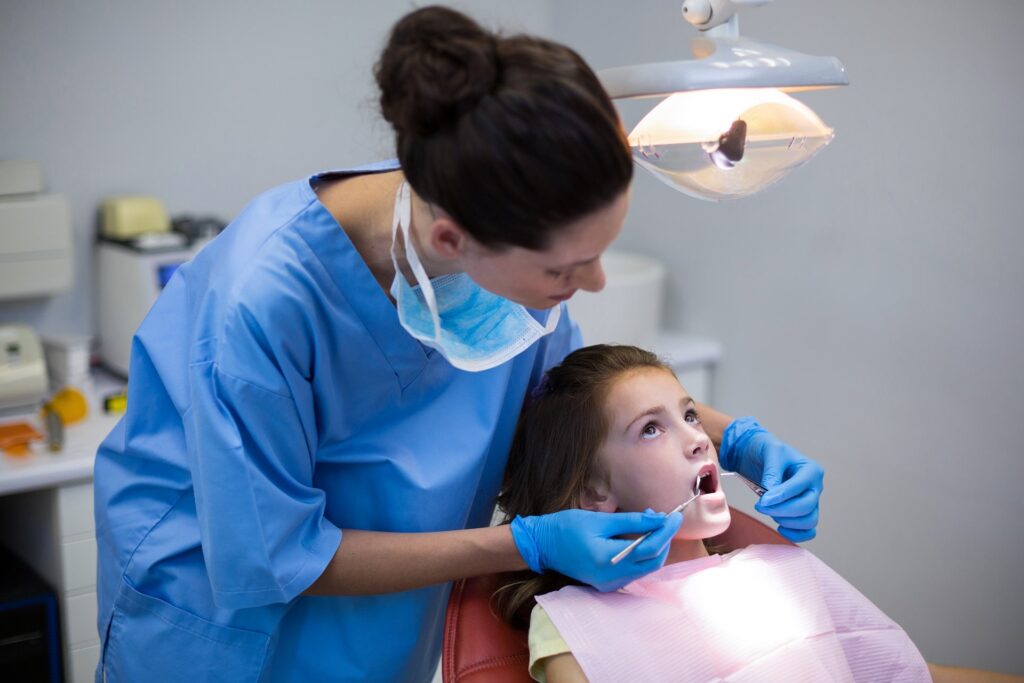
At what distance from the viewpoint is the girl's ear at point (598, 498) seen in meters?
1.42

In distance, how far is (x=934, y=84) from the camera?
1969 mm

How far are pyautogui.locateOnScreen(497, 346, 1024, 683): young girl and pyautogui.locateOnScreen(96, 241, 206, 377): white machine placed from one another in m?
1.09

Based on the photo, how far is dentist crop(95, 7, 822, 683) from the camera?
100 cm

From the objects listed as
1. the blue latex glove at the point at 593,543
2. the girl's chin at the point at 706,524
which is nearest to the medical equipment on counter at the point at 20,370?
the blue latex glove at the point at 593,543

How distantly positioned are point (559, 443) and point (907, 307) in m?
1.00

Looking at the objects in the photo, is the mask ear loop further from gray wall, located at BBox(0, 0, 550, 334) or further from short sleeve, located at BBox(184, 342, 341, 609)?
gray wall, located at BBox(0, 0, 550, 334)

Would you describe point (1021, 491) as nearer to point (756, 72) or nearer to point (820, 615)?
point (820, 615)

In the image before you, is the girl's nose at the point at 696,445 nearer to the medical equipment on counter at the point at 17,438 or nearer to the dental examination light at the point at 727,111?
the dental examination light at the point at 727,111

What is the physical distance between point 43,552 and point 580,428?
121 cm

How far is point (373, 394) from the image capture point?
1265mm

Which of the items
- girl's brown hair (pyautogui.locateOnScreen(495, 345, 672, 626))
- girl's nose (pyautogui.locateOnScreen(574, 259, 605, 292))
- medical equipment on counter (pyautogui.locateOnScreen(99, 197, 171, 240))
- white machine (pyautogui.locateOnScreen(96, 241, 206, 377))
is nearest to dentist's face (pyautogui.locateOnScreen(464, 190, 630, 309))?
girl's nose (pyautogui.locateOnScreen(574, 259, 605, 292))

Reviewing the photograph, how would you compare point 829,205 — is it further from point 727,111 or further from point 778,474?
point 727,111

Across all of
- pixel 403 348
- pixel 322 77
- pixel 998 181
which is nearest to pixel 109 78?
pixel 322 77

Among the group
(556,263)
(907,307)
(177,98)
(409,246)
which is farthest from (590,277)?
(177,98)
